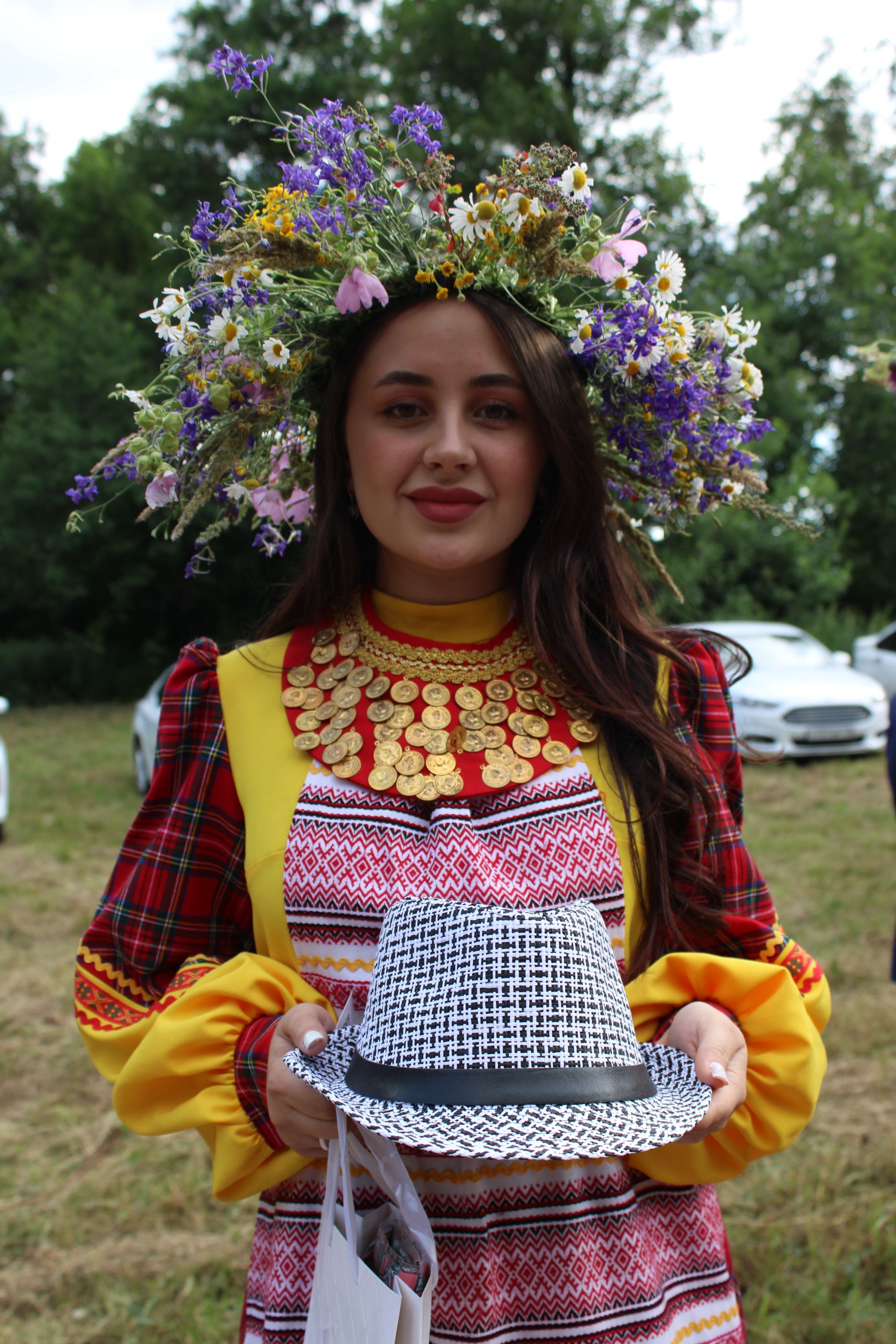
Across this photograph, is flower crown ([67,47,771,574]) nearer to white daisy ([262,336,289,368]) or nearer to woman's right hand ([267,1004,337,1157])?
white daisy ([262,336,289,368])

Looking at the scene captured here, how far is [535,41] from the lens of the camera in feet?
54.0

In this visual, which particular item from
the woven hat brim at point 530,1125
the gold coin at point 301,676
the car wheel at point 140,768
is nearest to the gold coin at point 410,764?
the gold coin at point 301,676

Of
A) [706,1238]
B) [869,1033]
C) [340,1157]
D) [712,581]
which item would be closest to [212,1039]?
[340,1157]

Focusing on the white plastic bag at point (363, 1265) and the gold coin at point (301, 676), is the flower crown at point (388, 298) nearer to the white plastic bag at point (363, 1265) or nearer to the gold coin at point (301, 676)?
the gold coin at point (301, 676)

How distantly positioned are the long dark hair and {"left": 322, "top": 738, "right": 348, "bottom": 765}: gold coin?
0.31 meters

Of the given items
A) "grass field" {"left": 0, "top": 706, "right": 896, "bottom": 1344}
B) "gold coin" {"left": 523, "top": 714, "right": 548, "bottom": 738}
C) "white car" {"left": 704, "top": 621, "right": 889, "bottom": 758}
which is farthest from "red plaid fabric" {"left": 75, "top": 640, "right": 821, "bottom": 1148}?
"white car" {"left": 704, "top": 621, "right": 889, "bottom": 758}

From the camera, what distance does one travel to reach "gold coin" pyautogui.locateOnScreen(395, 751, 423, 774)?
4.70 ft

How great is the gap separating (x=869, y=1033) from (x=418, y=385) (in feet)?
11.8

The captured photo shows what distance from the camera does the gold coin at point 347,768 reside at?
143 cm

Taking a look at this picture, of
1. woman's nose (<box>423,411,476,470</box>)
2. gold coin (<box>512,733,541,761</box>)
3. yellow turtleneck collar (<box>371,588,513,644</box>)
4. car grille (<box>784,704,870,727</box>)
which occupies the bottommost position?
car grille (<box>784,704,870,727</box>)

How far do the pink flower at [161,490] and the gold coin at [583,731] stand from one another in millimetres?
699

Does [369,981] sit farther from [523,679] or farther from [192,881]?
[523,679]

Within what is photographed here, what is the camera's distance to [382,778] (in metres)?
1.42

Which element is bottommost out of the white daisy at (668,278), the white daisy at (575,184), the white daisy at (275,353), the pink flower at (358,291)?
the white daisy at (275,353)
